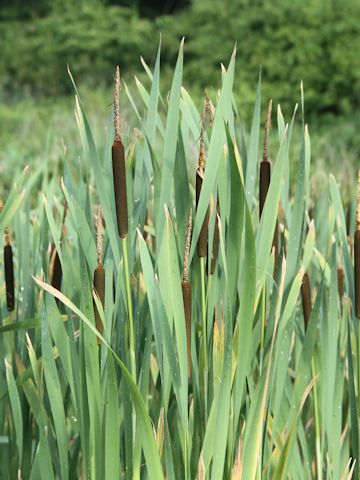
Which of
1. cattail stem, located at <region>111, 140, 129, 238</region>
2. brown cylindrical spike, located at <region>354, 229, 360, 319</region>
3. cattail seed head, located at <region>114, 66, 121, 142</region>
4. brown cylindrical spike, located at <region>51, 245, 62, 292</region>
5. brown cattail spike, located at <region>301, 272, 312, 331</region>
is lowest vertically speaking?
brown cattail spike, located at <region>301, 272, 312, 331</region>

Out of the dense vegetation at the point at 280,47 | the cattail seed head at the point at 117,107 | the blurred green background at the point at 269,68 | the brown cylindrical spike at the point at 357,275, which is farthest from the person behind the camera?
the dense vegetation at the point at 280,47

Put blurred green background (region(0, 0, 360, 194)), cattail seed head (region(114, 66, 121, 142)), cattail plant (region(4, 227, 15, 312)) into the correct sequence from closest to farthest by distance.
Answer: cattail seed head (region(114, 66, 121, 142)) → cattail plant (region(4, 227, 15, 312)) → blurred green background (region(0, 0, 360, 194))

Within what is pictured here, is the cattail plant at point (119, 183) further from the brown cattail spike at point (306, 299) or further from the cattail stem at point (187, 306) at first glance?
the brown cattail spike at point (306, 299)

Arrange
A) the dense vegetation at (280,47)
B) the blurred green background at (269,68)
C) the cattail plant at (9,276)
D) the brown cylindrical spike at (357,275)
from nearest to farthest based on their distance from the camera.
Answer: the brown cylindrical spike at (357,275) < the cattail plant at (9,276) < the blurred green background at (269,68) < the dense vegetation at (280,47)

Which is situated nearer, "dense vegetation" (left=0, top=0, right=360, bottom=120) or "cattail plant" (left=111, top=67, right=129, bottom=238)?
"cattail plant" (left=111, top=67, right=129, bottom=238)

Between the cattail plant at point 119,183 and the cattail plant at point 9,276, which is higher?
the cattail plant at point 119,183

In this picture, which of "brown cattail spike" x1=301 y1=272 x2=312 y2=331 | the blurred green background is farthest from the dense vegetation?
"brown cattail spike" x1=301 y1=272 x2=312 y2=331

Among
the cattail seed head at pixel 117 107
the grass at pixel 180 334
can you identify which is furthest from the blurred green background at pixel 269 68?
the cattail seed head at pixel 117 107

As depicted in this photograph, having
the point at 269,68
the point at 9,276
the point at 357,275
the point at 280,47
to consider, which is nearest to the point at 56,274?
the point at 9,276

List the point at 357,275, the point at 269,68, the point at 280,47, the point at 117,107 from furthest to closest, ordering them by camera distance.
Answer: the point at 280,47, the point at 269,68, the point at 357,275, the point at 117,107

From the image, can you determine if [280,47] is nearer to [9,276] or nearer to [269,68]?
[269,68]

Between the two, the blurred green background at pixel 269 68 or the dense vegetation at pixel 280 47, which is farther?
the dense vegetation at pixel 280 47

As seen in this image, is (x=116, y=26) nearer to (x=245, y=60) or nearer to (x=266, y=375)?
(x=245, y=60)

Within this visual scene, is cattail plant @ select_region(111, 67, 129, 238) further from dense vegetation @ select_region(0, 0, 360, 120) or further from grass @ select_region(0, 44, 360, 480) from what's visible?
dense vegetation @ select_region(0, 0, 360, 120)
